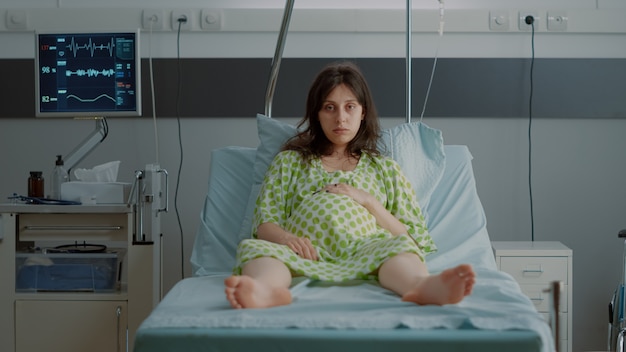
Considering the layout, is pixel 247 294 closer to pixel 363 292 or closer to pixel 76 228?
pixel 363 292

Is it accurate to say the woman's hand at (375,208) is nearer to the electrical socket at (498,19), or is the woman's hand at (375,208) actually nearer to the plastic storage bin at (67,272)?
the plastic storage bin at (67,272)

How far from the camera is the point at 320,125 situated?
2809 millimetres

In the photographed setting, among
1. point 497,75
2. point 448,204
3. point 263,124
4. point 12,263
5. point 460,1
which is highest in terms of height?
point 460,1

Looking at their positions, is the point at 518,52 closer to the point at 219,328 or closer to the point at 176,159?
the point at 176,159

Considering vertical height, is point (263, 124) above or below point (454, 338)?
above

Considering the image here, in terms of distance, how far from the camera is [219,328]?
1806mm

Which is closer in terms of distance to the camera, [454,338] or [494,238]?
[454,338]

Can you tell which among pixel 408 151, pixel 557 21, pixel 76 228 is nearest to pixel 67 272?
pixel 76 228

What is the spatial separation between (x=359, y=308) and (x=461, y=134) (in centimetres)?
190

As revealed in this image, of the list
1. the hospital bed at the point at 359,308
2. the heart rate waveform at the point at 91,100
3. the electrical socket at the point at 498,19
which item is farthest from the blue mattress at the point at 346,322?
the electrical socket at the point at 498,19

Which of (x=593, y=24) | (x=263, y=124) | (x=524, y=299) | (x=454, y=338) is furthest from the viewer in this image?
(x=593, y=24)

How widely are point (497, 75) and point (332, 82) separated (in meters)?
1.19

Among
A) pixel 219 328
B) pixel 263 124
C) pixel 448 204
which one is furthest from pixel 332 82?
pixel 219 328

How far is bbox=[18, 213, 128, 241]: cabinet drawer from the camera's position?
3049mm
